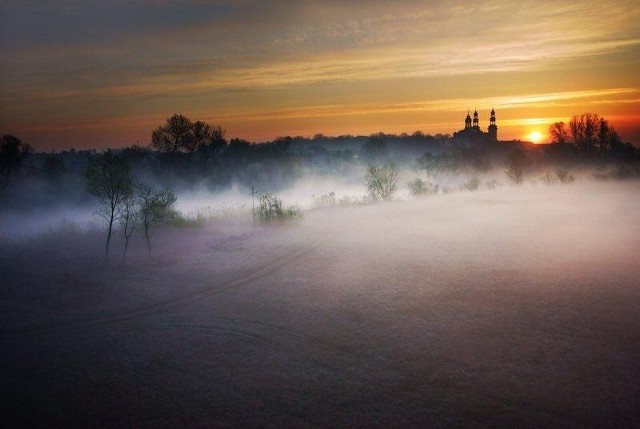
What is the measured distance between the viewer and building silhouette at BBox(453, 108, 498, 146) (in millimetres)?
146625

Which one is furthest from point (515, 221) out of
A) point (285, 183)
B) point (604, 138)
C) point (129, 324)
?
point (604, 138)

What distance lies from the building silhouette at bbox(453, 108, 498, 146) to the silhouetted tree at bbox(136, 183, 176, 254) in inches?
5138

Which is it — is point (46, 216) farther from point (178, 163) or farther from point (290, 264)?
point (290, 264)

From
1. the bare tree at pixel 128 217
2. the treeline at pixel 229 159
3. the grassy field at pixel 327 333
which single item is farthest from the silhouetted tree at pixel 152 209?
the treeline at pixel 229 159

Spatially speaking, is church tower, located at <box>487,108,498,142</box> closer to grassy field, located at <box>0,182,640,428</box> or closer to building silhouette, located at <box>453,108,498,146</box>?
building silhouette, located at <box>453,108,498,146</box>

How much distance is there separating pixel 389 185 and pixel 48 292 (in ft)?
151

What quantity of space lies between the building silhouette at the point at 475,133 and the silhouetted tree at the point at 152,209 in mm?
130500

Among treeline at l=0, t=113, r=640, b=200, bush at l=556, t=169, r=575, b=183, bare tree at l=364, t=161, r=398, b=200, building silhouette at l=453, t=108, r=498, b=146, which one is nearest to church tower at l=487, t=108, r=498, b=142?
building silhouette at l=453, t=108, r=498, b=146

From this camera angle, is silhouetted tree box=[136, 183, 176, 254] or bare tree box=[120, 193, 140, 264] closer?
bare tree box=[120, 193, 140, 264]

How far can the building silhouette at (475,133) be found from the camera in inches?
5773

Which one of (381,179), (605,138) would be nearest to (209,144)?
(381,179)

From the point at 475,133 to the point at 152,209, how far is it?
141 meters

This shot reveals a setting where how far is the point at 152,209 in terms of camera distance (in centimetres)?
3338

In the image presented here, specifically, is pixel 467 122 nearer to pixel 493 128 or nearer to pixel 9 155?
pixel 493 128
